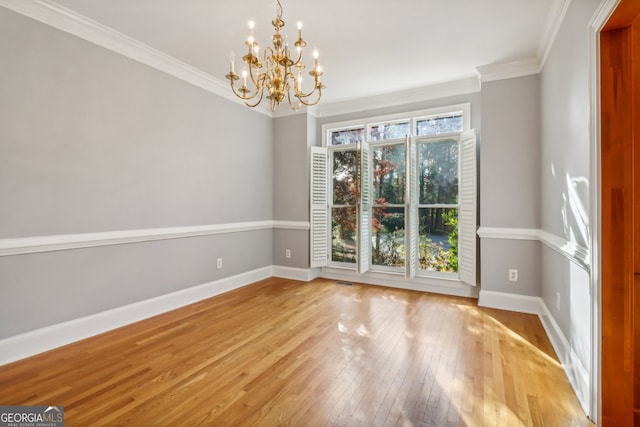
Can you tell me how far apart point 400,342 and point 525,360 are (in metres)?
0.93

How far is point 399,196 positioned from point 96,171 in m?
3.67

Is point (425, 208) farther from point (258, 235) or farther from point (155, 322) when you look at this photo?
point (155, 322)

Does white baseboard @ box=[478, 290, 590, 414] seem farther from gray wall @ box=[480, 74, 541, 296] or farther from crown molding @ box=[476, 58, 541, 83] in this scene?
crown molding @ box=[476, 58, 541, 83]

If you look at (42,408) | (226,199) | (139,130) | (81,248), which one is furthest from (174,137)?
(42,408)

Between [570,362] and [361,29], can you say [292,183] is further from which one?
Result: [570,362]

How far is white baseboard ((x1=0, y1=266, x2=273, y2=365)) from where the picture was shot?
2.20m

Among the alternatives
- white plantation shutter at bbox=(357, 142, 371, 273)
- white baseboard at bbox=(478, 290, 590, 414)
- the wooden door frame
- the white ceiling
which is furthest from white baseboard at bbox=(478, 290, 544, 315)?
the white ceiling

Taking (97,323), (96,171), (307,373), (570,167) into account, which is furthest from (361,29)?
(97,323)

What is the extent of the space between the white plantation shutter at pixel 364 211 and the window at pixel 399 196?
0.01m

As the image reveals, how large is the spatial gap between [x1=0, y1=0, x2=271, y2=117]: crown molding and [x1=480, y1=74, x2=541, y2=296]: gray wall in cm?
342

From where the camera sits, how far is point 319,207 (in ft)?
15.3

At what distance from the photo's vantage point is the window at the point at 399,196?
3836 millimetres

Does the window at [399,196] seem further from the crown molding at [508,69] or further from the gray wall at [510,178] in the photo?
the crown molding at [508,69]

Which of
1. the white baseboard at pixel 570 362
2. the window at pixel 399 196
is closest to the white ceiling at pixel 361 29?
the window at pixel 399 196
